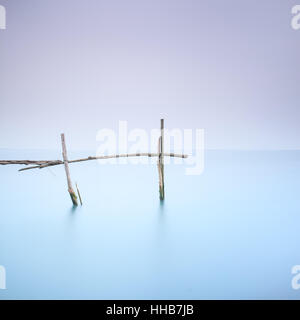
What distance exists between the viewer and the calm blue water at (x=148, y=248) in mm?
2645

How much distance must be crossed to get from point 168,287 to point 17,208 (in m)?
4.62

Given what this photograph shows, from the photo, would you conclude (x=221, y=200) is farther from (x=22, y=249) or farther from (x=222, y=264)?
(x=22, y=249)

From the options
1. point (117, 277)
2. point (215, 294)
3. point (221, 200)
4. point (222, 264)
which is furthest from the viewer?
point (221, 200)

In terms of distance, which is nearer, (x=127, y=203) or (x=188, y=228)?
(x=188, y=228)

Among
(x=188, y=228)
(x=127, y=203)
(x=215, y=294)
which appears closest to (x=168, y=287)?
(x=215, y=294)

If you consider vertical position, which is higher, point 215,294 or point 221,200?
point 221,200

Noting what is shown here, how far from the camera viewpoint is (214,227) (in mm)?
4379

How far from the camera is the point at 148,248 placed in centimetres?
358

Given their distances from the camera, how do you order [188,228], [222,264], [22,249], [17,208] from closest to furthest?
[222,264] < [22,249] < [188,228] < [17,208]

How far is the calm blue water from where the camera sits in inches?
104
